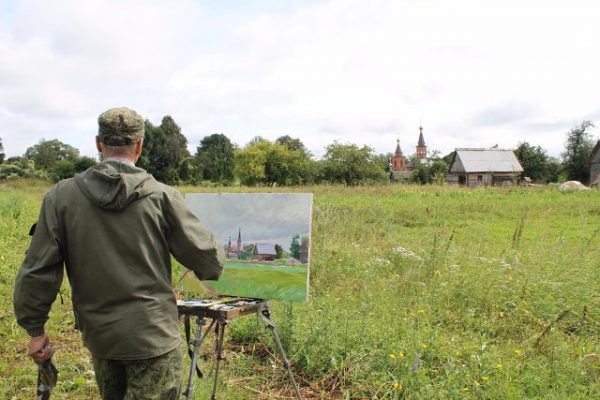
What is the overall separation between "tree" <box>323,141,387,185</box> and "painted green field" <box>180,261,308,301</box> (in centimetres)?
3775

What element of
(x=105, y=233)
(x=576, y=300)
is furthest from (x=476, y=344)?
(x=105, y=233)

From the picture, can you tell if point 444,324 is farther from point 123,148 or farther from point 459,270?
point 123,148

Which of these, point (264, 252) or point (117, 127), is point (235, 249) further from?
point (117, 127)

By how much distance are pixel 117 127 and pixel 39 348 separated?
938 millimetres

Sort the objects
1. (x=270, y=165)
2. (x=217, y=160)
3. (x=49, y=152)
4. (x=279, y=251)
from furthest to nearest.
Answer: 1. (x=49, y=152)
2. (x=217, y=160)
3. (x=270, y=165)
4. (x=279, y=251)

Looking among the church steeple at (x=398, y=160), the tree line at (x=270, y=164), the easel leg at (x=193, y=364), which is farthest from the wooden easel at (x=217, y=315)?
the church steeple at (x=398, y=160)

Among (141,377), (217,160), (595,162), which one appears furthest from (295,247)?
(217,160)

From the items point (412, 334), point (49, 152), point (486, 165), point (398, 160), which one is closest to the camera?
point (412, 334)

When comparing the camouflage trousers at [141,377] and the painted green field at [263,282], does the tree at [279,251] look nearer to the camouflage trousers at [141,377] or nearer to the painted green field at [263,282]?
the painted green field at [263,282]

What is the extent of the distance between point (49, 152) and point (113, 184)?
5985cm

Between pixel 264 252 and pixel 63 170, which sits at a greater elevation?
pixel 63 170

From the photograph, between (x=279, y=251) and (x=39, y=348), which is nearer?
(x=39, y=348)

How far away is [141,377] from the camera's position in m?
1.88

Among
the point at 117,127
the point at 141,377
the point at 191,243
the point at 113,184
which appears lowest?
the point at 141,377
